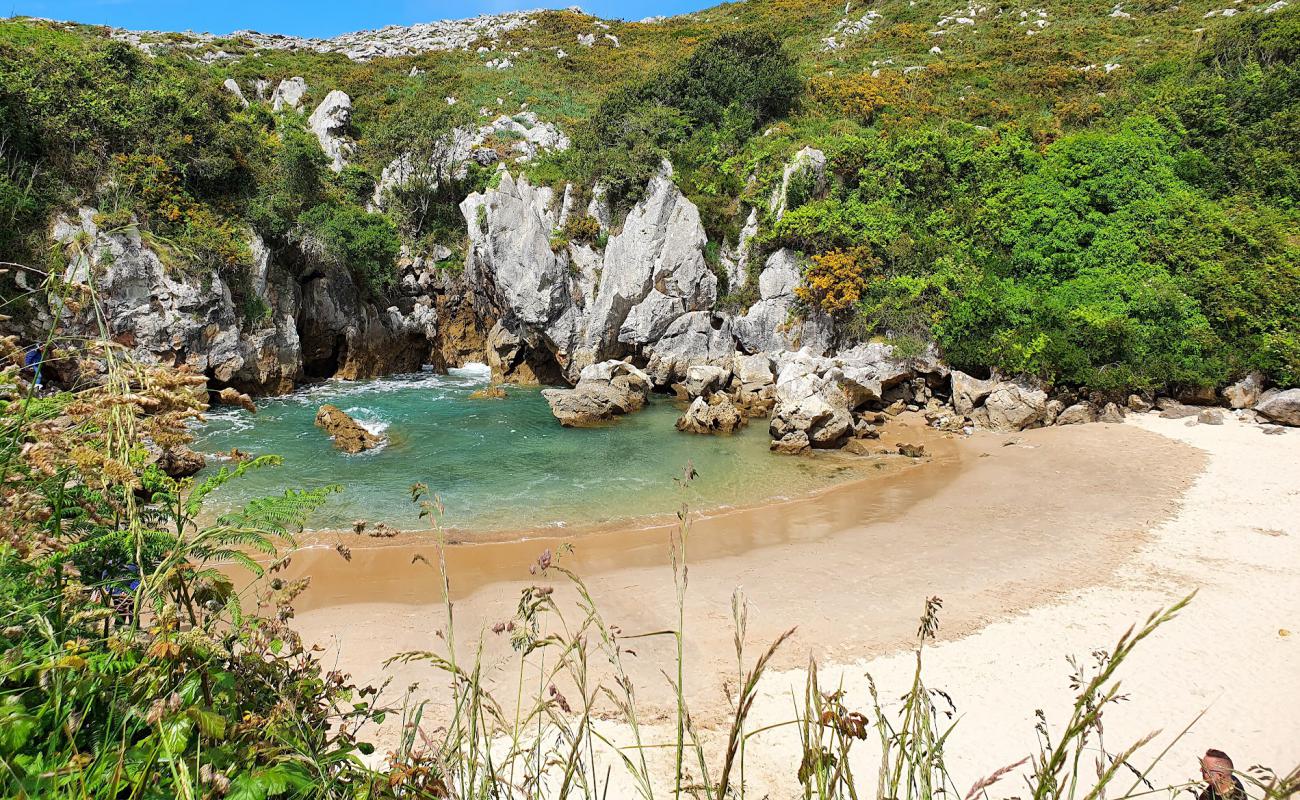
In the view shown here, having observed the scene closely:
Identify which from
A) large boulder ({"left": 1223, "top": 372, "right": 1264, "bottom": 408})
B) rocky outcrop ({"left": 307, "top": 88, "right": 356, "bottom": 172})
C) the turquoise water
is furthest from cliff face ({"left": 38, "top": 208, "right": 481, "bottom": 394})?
large boulder ({"left": 1223, "top": 372, "right": 1264, "bottom": 408})

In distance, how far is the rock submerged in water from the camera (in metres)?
15.6

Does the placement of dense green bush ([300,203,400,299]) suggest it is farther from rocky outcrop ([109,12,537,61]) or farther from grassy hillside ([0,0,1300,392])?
rocky outcrop ([109,12,537,61])

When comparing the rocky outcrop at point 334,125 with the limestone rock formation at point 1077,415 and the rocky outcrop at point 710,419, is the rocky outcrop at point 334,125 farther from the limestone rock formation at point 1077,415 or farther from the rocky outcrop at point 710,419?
the limestone rock formation at point 1077,415

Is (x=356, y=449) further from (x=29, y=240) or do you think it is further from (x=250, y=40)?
(x=250, y=40)

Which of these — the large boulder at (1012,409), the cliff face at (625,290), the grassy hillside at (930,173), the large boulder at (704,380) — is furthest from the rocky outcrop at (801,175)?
the large boulder at (1012,409)

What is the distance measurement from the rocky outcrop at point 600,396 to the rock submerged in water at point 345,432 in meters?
5.60

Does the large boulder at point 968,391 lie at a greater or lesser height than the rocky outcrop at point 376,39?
lesser

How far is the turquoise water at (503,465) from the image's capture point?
1203cm

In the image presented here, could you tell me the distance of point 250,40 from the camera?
43.6m

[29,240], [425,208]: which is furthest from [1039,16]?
[29,240]

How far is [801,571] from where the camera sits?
9.24 metres

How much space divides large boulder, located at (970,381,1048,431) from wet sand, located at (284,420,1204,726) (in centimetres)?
323

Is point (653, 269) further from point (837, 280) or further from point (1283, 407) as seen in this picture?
point (1283, 407)

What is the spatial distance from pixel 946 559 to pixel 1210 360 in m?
13.6
